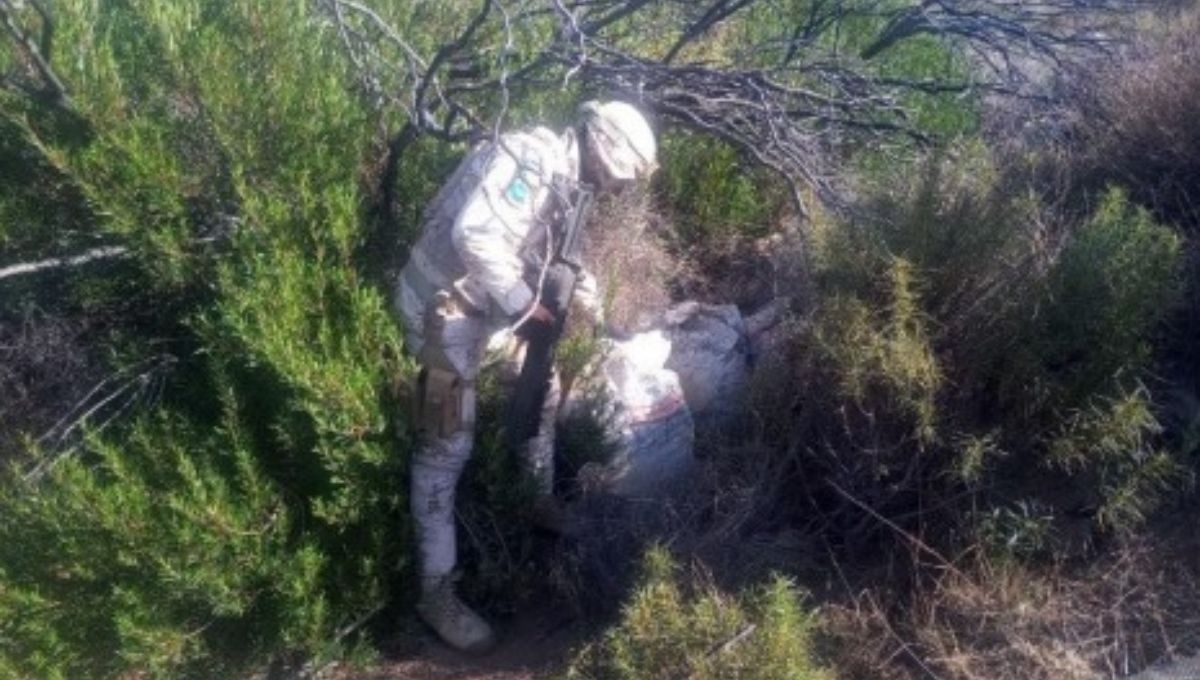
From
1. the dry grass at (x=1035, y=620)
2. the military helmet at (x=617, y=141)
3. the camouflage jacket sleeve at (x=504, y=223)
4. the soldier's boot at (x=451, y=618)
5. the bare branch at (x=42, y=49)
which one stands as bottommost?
the soldier's boot at (x=451, y=618)

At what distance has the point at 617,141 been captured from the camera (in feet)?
16.2

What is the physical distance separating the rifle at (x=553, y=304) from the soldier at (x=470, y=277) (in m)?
0.05

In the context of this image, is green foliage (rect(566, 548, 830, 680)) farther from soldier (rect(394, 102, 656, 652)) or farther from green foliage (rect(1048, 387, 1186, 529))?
green foliage (rect(1048, 387, 1186, 529))

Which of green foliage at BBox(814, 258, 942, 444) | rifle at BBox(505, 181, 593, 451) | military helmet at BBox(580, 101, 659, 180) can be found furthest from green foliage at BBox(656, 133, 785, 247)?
green foliage at BBox(814, 258, 942, 444)

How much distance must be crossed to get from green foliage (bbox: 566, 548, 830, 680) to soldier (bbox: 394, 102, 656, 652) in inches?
32.7

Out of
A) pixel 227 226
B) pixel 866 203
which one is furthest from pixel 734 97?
pixel 227 226

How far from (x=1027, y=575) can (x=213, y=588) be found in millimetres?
2570

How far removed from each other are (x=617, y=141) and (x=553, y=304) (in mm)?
628

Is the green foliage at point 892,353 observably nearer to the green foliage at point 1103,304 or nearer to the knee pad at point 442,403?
the green foliage at point 1103,304

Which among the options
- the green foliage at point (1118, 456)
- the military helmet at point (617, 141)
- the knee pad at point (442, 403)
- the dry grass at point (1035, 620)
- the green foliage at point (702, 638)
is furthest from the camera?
the military helmet at point (617, 141)

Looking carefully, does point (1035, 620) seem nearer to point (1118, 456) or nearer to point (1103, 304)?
point (1118, 456)

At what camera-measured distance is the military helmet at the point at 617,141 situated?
4926 mm

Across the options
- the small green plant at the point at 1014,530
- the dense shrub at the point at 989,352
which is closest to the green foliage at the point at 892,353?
the dense shrub at the point at 989,352

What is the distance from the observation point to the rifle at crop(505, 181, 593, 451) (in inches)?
190
